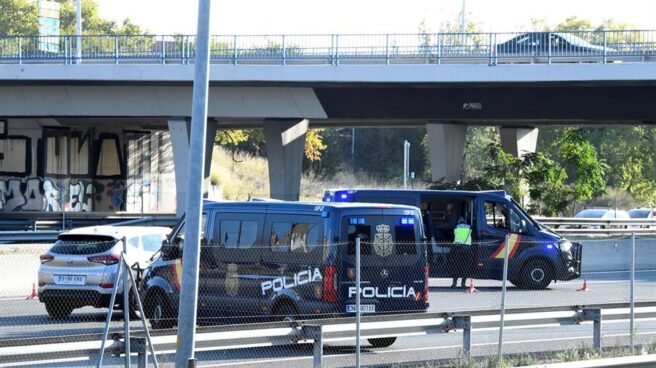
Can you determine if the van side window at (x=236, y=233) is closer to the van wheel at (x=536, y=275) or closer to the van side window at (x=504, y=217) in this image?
the van wheel at (x=536, y=275)

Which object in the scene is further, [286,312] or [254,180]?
[254,180]

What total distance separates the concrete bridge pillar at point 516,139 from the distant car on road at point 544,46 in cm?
977

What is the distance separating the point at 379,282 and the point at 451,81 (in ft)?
81.9

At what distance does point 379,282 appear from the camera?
51.8 ft

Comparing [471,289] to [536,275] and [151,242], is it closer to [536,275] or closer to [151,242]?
[536,275]

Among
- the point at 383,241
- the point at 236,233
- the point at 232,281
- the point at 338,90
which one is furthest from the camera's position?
the point at 338,90

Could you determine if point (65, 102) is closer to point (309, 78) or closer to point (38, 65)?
point (38, 65)

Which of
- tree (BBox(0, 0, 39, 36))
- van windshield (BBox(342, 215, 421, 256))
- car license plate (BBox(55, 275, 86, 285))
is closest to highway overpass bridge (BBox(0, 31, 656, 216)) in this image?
car license plate (BBox(55, 275, 86, 285))

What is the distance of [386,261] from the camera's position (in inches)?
625

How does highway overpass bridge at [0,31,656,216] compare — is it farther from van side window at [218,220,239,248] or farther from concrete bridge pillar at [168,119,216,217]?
van side window at [218,220,239,248]

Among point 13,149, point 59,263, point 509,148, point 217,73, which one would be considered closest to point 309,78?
point 217,73

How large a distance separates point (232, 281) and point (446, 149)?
31.9 m

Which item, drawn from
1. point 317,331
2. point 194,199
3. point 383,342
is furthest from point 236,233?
point 194,199

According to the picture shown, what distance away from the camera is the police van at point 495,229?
25.5m
